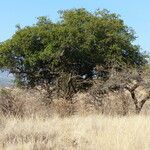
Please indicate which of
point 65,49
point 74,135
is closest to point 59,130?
point 74,135

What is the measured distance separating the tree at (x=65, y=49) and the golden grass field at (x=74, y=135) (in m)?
5.66

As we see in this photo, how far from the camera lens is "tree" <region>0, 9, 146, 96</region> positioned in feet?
→ 59.7

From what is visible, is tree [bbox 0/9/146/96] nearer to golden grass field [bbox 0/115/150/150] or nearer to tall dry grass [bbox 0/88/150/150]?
tall dry grass [bbox 0/88/150/150]

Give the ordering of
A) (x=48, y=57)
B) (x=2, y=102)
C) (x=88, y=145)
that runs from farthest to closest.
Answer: (x=48, y=57), (x=2, y=102), (x=88, y=145)

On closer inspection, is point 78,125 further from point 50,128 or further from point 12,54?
point 12,54

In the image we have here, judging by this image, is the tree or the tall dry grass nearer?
the tall dry grass

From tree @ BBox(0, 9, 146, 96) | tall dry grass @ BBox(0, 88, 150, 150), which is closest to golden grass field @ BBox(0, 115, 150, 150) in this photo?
tall dry grass @ BBox(0, 88, 150, 150)

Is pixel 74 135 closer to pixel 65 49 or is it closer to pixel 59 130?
pixel 59 130

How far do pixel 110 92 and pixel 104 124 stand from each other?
557cm

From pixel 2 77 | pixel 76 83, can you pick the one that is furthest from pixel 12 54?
pixel 76 83

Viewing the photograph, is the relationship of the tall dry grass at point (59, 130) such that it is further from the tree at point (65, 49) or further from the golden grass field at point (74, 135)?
the tree at point (65, 49)

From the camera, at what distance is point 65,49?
18.2m

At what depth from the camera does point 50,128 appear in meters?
11.5

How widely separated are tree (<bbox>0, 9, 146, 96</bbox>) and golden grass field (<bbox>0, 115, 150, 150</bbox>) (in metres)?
5.66
